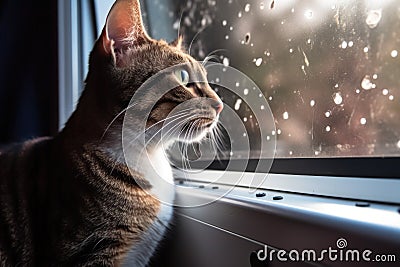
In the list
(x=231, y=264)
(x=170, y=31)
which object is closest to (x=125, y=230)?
(x=231, y=264)

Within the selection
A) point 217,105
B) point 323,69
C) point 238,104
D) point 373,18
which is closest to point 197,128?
point 217,105

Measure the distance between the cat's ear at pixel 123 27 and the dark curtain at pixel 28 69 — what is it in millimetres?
853

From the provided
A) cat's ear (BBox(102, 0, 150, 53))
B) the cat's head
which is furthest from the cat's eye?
cat's ear (BBox(102, 0, 150, 53))

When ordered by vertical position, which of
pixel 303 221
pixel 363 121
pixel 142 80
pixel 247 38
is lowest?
pixel 303 221

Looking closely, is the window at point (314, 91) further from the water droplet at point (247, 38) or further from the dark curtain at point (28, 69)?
the dark curtain at point (28, 69)

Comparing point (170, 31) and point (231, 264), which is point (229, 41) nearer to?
point (170, 31)

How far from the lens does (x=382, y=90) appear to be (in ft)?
1.90

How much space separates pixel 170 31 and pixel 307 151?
0.71 meters

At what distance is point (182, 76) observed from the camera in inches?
35.0

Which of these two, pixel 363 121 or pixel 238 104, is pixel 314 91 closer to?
pixel 363 121

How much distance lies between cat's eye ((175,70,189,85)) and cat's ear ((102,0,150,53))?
106 mm

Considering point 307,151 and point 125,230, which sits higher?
point 307,151

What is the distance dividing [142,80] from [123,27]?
0.11m

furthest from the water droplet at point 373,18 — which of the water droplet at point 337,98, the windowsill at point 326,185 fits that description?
the windowsill at point 326,185
